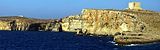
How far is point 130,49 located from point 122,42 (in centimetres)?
2070

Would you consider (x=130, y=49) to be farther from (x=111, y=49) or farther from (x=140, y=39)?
(x=140, y=39)

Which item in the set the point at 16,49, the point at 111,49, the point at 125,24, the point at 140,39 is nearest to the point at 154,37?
the point at 140,39

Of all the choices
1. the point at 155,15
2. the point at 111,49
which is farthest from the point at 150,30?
the point at 111,49

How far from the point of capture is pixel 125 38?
444ft

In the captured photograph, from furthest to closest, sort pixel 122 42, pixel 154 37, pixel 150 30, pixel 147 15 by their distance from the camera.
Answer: pixel 147 15 < pixel 150 30 < pixel 154 37 < pixel 122 42

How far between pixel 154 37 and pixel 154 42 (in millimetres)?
7771

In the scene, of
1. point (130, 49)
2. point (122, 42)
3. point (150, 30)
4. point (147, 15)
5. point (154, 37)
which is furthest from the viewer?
point (147, 15)

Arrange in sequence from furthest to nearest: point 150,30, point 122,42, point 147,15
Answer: point 147,15
point 150,30
point 122,42

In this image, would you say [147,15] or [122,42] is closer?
[122,42]

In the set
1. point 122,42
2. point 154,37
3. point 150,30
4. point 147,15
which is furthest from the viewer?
point 147,15

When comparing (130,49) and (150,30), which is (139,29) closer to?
(150,30)

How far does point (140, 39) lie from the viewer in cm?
13638

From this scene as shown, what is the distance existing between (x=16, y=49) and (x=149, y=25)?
77920 mm

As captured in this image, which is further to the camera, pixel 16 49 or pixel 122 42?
pixel 122 42
